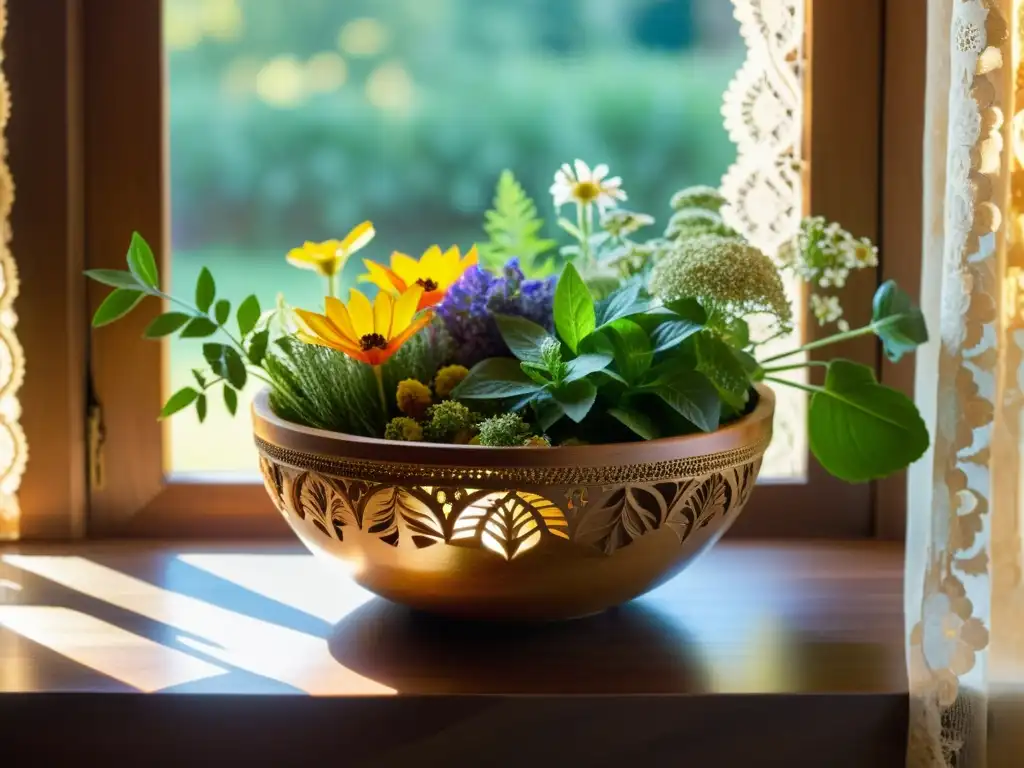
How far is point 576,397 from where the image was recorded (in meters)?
0.93

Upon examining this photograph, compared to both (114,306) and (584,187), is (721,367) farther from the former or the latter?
(114,306)

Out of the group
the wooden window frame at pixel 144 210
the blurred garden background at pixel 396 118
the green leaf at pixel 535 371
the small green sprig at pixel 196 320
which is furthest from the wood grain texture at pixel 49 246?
the green leaf at pixel 535 371

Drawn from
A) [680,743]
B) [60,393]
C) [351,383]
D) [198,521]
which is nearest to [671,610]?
[680,743]

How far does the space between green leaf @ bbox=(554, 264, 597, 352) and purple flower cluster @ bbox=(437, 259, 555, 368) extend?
80 mm

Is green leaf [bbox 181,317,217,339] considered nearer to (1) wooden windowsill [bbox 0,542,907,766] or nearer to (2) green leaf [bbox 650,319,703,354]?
(1) wooden windowsill [bbox 0,542,907,766]

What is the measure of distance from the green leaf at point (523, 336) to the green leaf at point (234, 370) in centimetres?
23

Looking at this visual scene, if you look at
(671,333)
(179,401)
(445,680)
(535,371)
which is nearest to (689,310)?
(671,333)

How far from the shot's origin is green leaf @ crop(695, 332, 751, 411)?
972 millimetres

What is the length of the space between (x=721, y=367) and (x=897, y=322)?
0.57ft

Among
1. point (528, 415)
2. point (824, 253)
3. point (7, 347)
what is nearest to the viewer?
point (528, 415)

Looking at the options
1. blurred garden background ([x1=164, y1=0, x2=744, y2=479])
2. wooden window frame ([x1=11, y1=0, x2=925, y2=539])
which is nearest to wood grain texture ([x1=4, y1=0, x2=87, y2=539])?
wooden window frame ([x1=11, y1=0, x2=925, y2=539])

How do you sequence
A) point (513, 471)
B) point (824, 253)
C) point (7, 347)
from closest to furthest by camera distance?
point (513, 471), point (824, 253), point (7, 347)

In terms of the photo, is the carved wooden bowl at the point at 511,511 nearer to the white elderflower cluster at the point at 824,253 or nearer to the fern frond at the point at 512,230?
the white elderflower cluster at the point at 824,253

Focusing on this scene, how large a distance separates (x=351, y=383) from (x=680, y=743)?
0.40m
